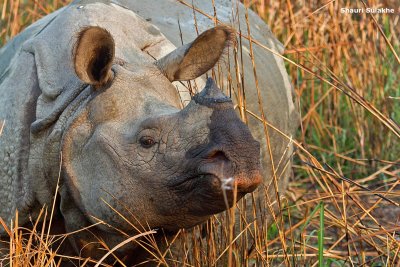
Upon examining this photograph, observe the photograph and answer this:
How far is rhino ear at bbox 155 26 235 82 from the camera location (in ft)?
13.0

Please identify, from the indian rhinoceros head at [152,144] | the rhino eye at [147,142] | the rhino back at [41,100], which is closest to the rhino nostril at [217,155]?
the indian rhinoceros head at [152,144]

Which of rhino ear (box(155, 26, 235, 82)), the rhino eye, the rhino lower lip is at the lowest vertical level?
the rhino lower lip

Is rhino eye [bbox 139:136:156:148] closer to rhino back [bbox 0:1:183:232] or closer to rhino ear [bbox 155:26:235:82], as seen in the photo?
rhino back [bbox 0:1:183:232]

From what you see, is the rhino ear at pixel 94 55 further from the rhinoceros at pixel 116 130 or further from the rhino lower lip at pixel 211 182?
the rhino lower lip at pixel 211 182

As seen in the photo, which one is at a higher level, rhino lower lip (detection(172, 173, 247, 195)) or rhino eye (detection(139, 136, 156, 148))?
rhino eye (detection(139, 136, 156, 148))

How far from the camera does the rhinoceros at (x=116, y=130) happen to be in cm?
340

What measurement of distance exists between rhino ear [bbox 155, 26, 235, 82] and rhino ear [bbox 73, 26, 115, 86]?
0.27m

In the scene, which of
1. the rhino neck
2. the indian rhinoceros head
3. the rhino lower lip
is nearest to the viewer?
the rhino lower lip

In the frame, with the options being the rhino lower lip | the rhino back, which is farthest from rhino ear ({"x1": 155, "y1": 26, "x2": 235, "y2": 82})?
the rhino lower lip

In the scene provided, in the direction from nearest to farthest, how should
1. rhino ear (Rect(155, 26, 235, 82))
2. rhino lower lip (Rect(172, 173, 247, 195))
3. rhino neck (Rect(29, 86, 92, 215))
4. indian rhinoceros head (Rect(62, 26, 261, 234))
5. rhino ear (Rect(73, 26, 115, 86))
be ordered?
rhino lower lip (Rect(172, 173, 247, 195)) < indian rhinoceros head (Rect(62, 26, 261, 234)) < rhino ear (Rect(73, 26, 115, 86)) < rhino neck (Rect(29, 86, 92, 215)) < rhino ear (Rect(155, 26, 235, 82))

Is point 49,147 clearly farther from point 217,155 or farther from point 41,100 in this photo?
point 217,155

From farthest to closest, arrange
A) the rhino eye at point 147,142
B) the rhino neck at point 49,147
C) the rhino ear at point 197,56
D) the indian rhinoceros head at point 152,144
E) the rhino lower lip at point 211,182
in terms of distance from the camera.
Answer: the rhino ear at point 197,56 < the rhino neck at point 49,147 < the rhino eye at point 147,142 < the indian rhinoceros head at point 152,144 < the rhino lower lip at point 211,182

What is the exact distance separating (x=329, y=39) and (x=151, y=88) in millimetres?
3240

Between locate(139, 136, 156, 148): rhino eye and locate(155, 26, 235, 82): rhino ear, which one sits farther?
locate(155, 26, 235, 82): rhino ear
